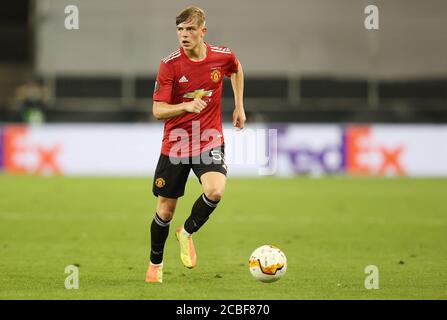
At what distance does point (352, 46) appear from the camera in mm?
26344

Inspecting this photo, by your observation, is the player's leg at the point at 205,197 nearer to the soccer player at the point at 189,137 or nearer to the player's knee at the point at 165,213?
the soccer player at the point at 189,137

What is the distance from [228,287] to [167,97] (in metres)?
1.66

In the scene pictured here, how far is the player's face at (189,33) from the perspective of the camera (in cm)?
862

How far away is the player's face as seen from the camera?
8.62 meters

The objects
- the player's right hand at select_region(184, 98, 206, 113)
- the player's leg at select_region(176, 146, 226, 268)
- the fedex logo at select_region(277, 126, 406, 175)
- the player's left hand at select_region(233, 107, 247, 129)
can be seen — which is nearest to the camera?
the player's right hand at select_region(184, 98, 206, 113)

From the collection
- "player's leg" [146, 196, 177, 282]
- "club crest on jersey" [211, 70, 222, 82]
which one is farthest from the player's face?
"player's leg" [146, 196, 177, 282]

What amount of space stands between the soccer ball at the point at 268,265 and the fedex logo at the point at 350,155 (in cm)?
1447

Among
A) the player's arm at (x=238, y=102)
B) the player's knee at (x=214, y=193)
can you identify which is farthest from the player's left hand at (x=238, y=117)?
the player's knee at (x=214, y=193)

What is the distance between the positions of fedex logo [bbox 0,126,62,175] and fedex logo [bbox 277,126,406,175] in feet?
16.7

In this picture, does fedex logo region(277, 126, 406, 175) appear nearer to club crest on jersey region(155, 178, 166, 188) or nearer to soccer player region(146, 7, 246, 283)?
soccer player region(146, 7, 246, 283)

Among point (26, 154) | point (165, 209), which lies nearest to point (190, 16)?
point (165, 209)
